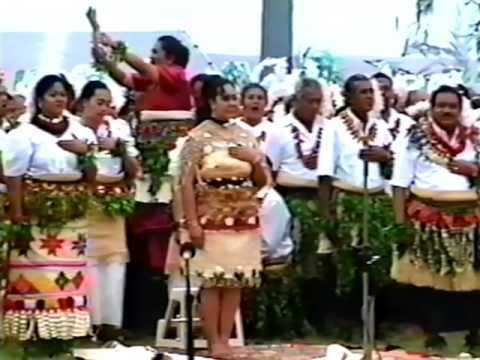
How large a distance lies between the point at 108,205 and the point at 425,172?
1.69 meters

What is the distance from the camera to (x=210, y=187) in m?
6.72

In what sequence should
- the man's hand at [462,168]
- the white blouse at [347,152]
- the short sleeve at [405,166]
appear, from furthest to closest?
the white blouse at [347,152] → the short sleeve at [405,166] → the man's hand at [462,168]

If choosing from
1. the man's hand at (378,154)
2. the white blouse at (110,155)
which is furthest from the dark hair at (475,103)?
the white blouse at (110,155)

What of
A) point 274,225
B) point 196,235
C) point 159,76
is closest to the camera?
point 196,235

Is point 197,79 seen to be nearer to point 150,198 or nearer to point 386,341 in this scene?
point 150,198

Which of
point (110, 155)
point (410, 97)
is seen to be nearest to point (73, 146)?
point (110, 155)

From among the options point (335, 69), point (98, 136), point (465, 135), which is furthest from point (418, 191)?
point (335, 69)

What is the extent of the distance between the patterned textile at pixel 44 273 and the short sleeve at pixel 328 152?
58.1 inches

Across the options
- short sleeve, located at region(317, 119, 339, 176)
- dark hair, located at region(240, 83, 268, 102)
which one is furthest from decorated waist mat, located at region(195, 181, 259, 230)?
dark hair, located at region(240, 83, 268, 102)

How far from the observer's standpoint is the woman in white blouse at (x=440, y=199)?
7281 millimetres

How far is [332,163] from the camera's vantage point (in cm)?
805

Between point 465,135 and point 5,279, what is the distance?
2.42 m

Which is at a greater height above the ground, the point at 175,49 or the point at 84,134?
the point at 175,49

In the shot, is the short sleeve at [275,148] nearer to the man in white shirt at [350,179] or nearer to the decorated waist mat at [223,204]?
the man in white shirt at [350,179]
